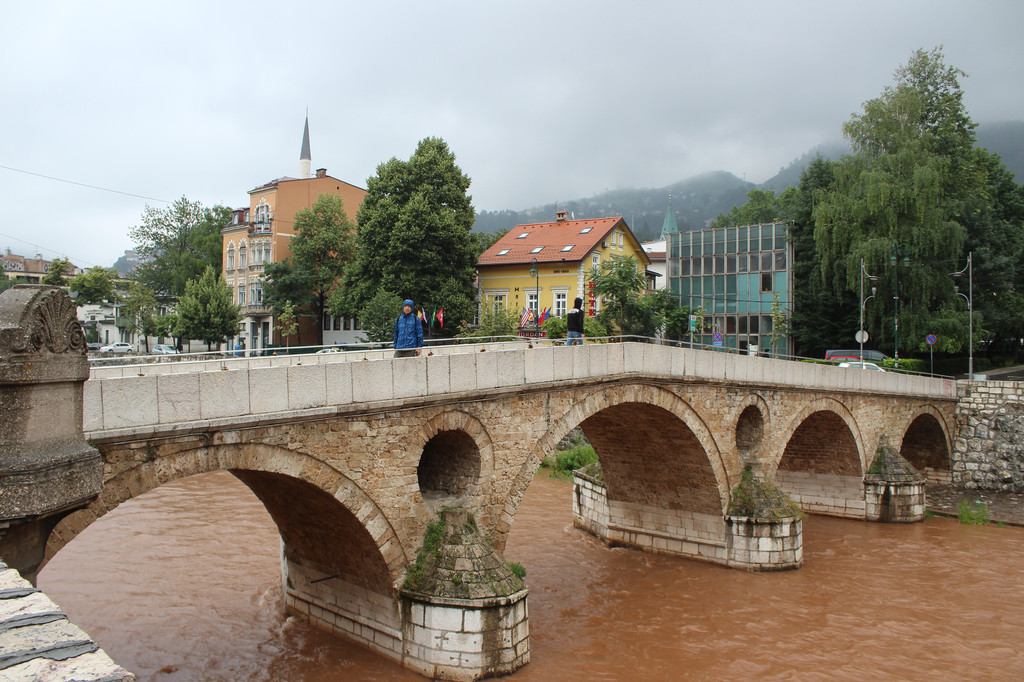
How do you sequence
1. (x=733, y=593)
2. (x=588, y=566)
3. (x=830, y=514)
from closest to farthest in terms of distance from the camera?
1. (x=733, y=593)
2. (x=588, y=566)
3. (x=830, y=514)

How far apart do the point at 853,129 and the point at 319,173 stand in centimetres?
2456

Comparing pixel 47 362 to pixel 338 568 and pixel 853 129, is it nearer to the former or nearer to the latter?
pixel 338 568

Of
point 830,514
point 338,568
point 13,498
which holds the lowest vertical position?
point 830,514

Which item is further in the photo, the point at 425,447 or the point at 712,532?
the point at 712,532

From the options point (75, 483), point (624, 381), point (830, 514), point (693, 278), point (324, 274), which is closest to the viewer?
point (75, 483)

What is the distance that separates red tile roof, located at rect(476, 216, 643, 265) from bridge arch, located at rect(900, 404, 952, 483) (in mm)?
13188

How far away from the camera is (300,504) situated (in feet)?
29.7

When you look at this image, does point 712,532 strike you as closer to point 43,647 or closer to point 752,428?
point 752,428

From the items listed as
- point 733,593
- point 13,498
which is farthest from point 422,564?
point 733,593

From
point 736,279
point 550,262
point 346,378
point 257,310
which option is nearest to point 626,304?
point 550,262

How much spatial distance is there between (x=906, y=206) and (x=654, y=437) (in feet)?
59.2

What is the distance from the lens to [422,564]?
29.3 feet

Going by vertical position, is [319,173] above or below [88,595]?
above

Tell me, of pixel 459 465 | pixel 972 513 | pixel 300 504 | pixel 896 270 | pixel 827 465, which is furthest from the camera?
pixel 896 270
